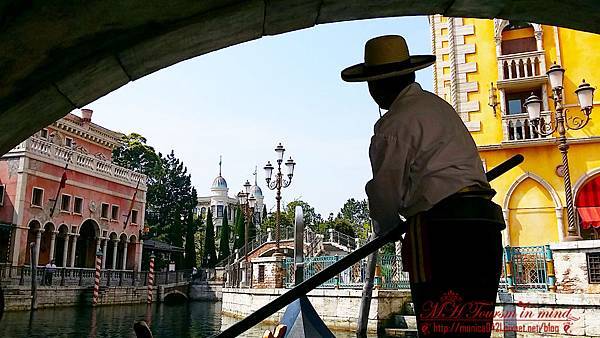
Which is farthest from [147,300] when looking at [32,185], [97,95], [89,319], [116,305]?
[97,95]

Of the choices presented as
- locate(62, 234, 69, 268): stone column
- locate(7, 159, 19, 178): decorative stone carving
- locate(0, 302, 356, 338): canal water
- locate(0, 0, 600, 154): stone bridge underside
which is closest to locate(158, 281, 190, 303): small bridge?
locate(62, 234, 69, 268): stone column

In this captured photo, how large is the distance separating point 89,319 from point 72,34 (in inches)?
545

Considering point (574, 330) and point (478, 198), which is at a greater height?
point (478, 198)

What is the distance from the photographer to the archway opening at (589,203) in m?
11.0

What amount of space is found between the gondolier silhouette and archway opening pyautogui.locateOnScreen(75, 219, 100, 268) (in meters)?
23.3

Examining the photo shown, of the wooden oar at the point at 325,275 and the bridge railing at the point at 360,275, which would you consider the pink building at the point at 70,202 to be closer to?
the bridge railing at the point at 360,275

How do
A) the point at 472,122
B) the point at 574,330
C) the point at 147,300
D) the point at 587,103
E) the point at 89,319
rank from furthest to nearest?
the point at 147,300 < the point at 89,319 < the point at 472,122 < the point at 587,103 < the point at 574,330

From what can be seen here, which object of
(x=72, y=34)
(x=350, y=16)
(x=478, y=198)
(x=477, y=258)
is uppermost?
(x=350, y=16)

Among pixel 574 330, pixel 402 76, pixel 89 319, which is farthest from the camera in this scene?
pixel 89 319

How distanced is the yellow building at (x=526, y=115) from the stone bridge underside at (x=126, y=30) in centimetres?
979

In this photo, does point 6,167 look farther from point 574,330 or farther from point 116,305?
point 574,330

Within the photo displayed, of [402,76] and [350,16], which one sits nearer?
[402,76]

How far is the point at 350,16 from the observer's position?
1.85 meters

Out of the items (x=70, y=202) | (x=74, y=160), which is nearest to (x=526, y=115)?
(x=74, y=160)
